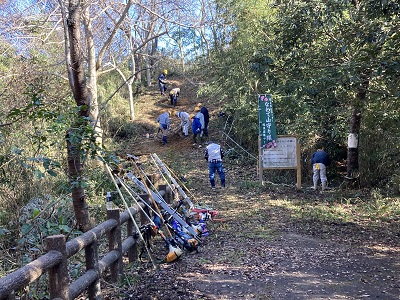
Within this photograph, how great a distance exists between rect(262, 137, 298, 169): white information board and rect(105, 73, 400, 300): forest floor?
1.04 m

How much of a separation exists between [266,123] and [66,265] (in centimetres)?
929

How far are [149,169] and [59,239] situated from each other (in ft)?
33.6

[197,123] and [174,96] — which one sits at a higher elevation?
[174,96]

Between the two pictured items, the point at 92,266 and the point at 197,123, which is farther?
the point at 197,123

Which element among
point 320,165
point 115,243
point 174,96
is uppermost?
point 174,96

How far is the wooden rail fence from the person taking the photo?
Answer: 118 inches

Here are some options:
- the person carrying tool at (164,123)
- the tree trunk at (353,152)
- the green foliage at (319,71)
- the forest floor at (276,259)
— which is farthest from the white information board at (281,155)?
the person carrying tool at (164,123)

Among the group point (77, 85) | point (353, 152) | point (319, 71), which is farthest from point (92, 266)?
point (353, 152)

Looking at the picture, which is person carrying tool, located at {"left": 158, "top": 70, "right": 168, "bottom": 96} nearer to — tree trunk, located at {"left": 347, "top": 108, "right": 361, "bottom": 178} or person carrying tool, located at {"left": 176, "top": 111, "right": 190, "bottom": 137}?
person carrying tool, located at {"left": 176, "top": 111, "right": 190, "bottom": 137}

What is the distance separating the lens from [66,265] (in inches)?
143

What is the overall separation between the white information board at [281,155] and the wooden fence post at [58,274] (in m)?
9.22

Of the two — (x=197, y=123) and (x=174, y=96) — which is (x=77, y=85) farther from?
(x=174, y=96)

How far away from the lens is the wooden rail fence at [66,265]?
9.85 feet

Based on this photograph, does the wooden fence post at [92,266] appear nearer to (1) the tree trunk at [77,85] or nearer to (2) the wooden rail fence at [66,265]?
(2) the wooden rail fence at [66,265]
